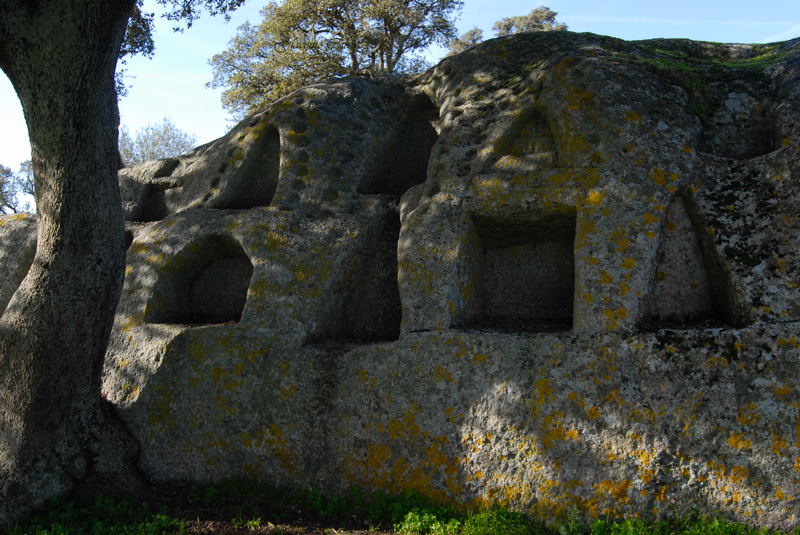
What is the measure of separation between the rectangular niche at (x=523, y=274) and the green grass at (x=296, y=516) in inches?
77.0

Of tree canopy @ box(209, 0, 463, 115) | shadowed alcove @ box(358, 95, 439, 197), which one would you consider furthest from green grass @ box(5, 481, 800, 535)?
tree canopy @ box(209, 0, 463, 115)

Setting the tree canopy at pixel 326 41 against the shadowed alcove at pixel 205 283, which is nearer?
Answer: the shadowed alcove at pixel 205 283

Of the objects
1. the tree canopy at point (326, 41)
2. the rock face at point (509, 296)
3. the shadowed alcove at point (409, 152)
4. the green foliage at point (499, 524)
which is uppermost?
the tree canopy at point (326, 41)

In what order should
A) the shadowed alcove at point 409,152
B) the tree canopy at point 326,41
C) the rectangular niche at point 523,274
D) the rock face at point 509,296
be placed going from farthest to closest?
the tree canopy at point 326,41
the shadowed alcove at point 409,152
the rectangular niche at point 523,274
the rock face at point 509,296

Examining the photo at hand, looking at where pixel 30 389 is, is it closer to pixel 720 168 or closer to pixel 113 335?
pixel 113 335

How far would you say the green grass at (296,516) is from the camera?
4988 millimetres

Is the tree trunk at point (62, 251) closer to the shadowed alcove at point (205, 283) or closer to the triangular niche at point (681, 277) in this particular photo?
the shadowed alcove at point (205, 283)

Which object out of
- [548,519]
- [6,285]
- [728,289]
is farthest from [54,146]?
[728,289]

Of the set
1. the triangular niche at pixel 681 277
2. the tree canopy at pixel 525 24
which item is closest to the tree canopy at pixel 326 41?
the tree canopy at pixel 525 24

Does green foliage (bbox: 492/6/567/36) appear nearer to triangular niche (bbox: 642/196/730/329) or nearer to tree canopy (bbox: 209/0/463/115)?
tree canopy (bbox: 209/0/463/115)

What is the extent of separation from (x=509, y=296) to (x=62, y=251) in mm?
4640

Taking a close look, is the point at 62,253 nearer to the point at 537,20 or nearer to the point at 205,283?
the point at 205,283

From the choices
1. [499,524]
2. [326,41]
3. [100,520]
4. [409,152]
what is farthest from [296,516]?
[326,41]

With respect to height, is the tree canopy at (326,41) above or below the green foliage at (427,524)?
above
